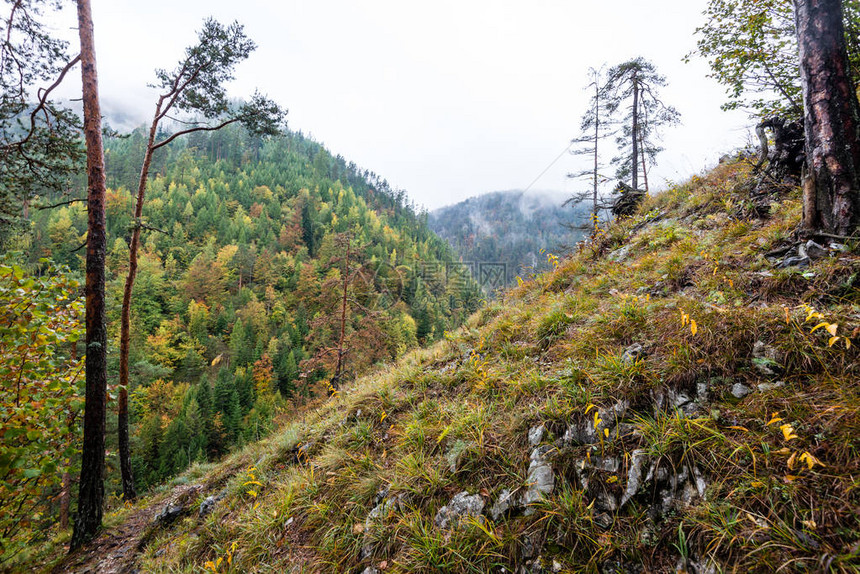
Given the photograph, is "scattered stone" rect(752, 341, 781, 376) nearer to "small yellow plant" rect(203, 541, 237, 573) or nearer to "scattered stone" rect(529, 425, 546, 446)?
"scattered stone" rect(529, 425, 546, 446)

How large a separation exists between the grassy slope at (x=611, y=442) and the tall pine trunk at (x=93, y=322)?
205cm

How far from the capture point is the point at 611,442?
2.24m

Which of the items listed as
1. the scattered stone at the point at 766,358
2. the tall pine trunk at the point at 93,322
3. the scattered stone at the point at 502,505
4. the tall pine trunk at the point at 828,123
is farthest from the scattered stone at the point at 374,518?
the tall pine trunk at the point at 93,322

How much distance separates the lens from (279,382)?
46562 millimetres

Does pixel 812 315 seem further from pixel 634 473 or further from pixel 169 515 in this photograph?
pixel 169 515

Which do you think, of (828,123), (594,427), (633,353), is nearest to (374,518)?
(594,427)

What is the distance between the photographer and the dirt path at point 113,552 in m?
4.40

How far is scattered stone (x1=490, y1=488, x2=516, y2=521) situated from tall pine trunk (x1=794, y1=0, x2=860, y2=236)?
396 cm

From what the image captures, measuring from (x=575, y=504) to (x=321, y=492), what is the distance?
254 centimetres

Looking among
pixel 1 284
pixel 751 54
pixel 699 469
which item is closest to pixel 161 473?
pixel 1 284

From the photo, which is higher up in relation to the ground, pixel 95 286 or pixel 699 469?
pixel 95 286

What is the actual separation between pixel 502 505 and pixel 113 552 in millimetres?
6557

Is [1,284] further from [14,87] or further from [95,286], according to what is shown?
[14,87]

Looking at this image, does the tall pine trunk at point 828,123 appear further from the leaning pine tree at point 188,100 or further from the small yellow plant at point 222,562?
the leaning pine tree at point 188,100
